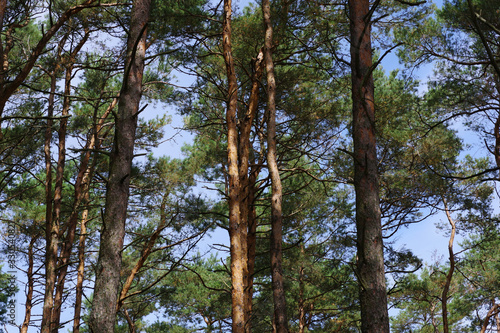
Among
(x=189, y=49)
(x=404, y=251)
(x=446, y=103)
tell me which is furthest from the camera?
(x=404, y=251)

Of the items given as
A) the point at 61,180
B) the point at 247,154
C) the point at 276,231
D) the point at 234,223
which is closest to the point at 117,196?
the point at 276,231

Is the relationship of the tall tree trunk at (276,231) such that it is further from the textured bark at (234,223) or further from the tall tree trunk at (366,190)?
the tall tree trunk at (366,190)

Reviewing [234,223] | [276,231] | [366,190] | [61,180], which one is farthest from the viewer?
[61,180]

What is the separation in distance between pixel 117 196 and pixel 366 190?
2.07 metres

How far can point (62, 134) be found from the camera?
8898 millimetres

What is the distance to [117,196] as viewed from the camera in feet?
12.4

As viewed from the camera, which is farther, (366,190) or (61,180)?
(61,180)


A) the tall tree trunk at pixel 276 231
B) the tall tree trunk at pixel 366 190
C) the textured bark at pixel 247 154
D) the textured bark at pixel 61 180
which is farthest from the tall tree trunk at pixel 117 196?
the textured bark at pixel 61 180

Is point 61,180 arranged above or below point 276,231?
above

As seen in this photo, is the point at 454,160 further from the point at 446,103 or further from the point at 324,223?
the point at 324,223

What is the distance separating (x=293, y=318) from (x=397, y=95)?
8062 mm

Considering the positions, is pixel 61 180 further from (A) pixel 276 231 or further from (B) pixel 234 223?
(A) pixel 276 231

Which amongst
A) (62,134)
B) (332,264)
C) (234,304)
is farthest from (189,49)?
(332,264)

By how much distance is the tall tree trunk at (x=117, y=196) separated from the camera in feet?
11.3
